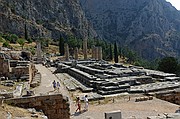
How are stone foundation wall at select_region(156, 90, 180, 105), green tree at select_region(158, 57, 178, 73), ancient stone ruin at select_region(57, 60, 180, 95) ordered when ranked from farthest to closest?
1. green tree at select_region(158, 57, 178, 73)
2. ancient stone ruin at select_region(57, 60, 180, 95)
3. stone foundation wall at select_region(156, 90, 180, 105)

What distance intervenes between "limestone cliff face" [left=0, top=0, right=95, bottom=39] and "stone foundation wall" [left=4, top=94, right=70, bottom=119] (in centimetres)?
8790

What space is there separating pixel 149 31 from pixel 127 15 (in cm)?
2095

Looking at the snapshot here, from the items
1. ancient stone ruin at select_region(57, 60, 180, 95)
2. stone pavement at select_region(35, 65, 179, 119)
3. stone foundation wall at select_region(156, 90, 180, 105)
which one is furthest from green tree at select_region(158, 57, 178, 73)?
stone pavement at select_region(35, 65, 179, 119)

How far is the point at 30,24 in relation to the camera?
109 meters

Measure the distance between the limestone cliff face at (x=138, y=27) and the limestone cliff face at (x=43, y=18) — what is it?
93.9ft

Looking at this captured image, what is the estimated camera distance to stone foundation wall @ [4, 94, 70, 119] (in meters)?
12.5

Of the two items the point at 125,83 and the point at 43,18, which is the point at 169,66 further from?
the point at 43,18

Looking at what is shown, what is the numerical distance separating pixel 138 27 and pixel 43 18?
63.9m

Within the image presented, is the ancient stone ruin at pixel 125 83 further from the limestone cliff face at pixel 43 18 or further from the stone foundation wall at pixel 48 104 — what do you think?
the limestone cliff face at pixel 43 18

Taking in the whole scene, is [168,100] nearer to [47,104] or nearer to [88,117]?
[88,117]

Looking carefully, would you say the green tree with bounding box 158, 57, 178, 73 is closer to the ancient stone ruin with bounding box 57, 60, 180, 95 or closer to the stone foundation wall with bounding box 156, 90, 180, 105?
the ancient stone ruin with bounding box 57, 60, 180, 95

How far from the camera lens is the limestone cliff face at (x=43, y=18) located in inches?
3954

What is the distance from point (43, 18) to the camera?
12675cm

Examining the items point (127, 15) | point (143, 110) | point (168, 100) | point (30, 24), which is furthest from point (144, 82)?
point (127, 15)
